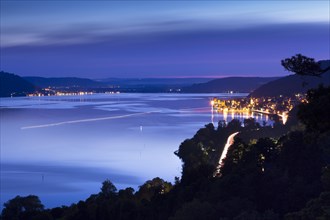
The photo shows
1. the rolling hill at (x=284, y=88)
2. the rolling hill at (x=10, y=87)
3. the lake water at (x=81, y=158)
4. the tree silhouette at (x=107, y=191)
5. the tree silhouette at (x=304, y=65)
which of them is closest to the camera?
the tree silhouette at (x=304, y=65)

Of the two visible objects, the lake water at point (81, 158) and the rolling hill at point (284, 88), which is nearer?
the lake water at point (81, 158)

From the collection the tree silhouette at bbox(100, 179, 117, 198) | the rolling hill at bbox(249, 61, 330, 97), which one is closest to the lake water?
the tree silhouette at bbox(100, 179, 117, 198)

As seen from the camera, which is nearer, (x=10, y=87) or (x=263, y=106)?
(x=263, y=106)

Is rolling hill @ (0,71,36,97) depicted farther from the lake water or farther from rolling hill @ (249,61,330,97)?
the lake water

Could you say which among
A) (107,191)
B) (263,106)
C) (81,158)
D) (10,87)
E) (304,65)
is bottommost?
(81,158)

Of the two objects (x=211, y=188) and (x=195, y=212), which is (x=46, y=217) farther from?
(x=195, y=212)

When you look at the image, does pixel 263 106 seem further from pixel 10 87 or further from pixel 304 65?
pixel 10 87

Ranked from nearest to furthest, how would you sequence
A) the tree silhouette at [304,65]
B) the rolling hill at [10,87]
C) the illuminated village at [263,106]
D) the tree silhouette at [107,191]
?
the tree silhouette at [304,65], the tree silhouette at [107,191], the illuminated village at [263,106], the rolling hill at [10,87]

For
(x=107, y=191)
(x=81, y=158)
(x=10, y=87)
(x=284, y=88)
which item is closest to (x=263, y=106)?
(x=284, y=88)

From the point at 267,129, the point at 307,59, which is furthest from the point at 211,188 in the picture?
the point at 267,129

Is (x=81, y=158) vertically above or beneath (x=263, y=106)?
beneath

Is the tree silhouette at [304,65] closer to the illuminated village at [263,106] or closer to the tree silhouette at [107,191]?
the tree silhouette at [107,191]

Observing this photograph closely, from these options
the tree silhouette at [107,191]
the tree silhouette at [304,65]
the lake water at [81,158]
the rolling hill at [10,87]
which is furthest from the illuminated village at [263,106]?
the rolling hill at [10,87]
